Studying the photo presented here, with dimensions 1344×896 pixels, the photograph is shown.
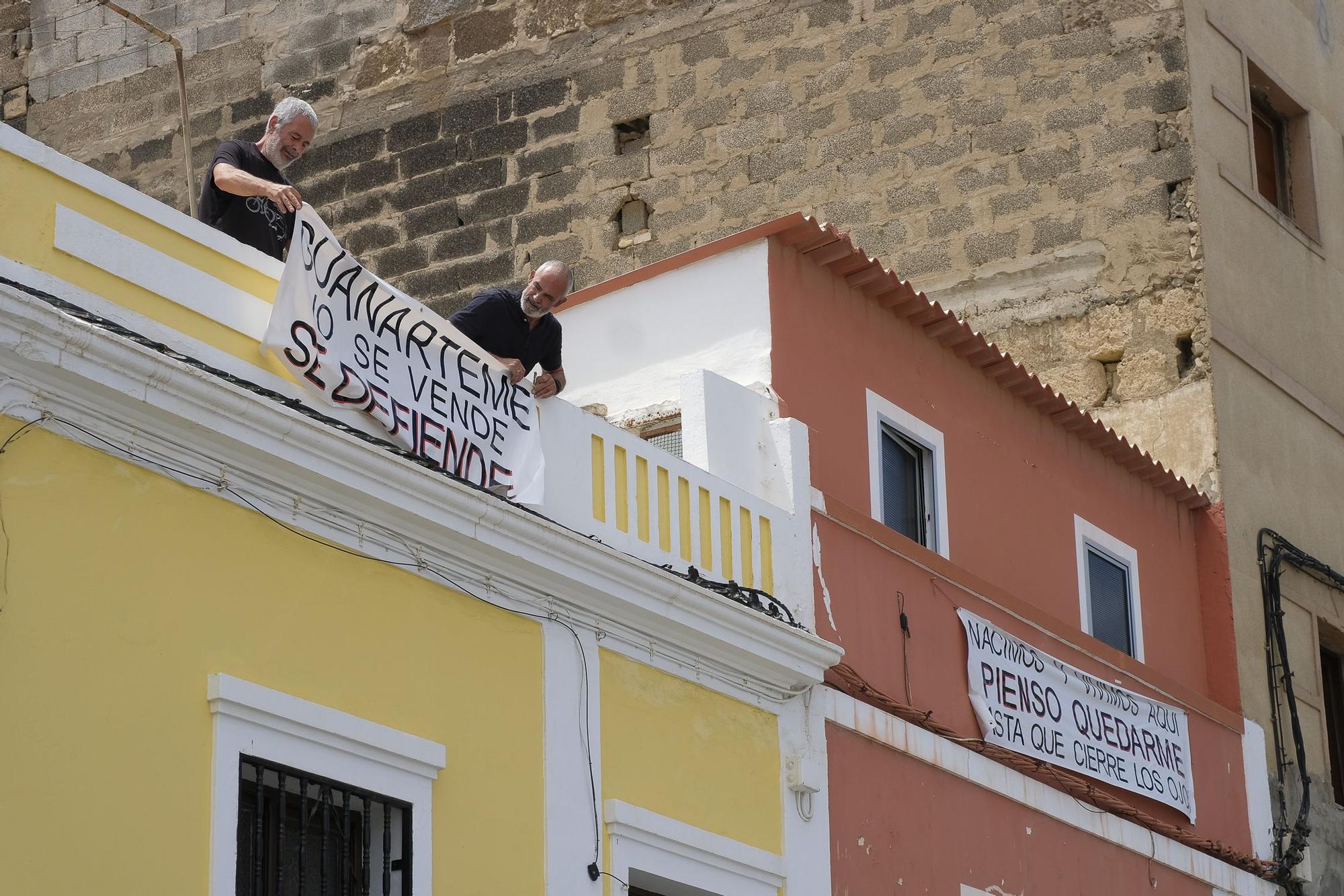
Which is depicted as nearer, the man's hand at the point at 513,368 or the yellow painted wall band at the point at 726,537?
the man's hand at the point at 513,368

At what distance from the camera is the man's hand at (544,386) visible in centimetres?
1108

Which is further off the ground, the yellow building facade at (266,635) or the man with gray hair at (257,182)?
the man with gray hair at (257,182)

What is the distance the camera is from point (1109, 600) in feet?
51.2

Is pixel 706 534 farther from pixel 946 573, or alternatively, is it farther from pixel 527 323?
pixel 946 573

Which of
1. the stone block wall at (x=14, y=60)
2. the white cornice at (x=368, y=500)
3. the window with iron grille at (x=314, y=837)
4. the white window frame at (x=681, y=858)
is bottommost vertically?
the window with iron grille at (x=314, y=837)

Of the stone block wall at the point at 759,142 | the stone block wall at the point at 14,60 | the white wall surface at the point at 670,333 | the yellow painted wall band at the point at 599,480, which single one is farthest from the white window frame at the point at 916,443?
the stone block wall at the point at 14,60

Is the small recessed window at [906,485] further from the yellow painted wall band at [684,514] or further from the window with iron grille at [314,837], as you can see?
the window with iron grille at [314,837]

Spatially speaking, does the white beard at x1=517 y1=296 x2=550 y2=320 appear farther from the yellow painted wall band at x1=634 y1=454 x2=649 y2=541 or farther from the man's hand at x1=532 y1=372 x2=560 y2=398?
the yellow painted wall band at x1=634 y1=454 x2=649 y2=541

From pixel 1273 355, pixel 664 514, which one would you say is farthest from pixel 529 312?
pixel 1273 355

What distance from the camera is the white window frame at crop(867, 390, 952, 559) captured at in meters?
13.5

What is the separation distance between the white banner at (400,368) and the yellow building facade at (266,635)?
153mm

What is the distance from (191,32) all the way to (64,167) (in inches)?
528

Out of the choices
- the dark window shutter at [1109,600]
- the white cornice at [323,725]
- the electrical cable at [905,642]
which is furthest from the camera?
the dark window shutter at [1109,600]

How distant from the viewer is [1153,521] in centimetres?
1612
